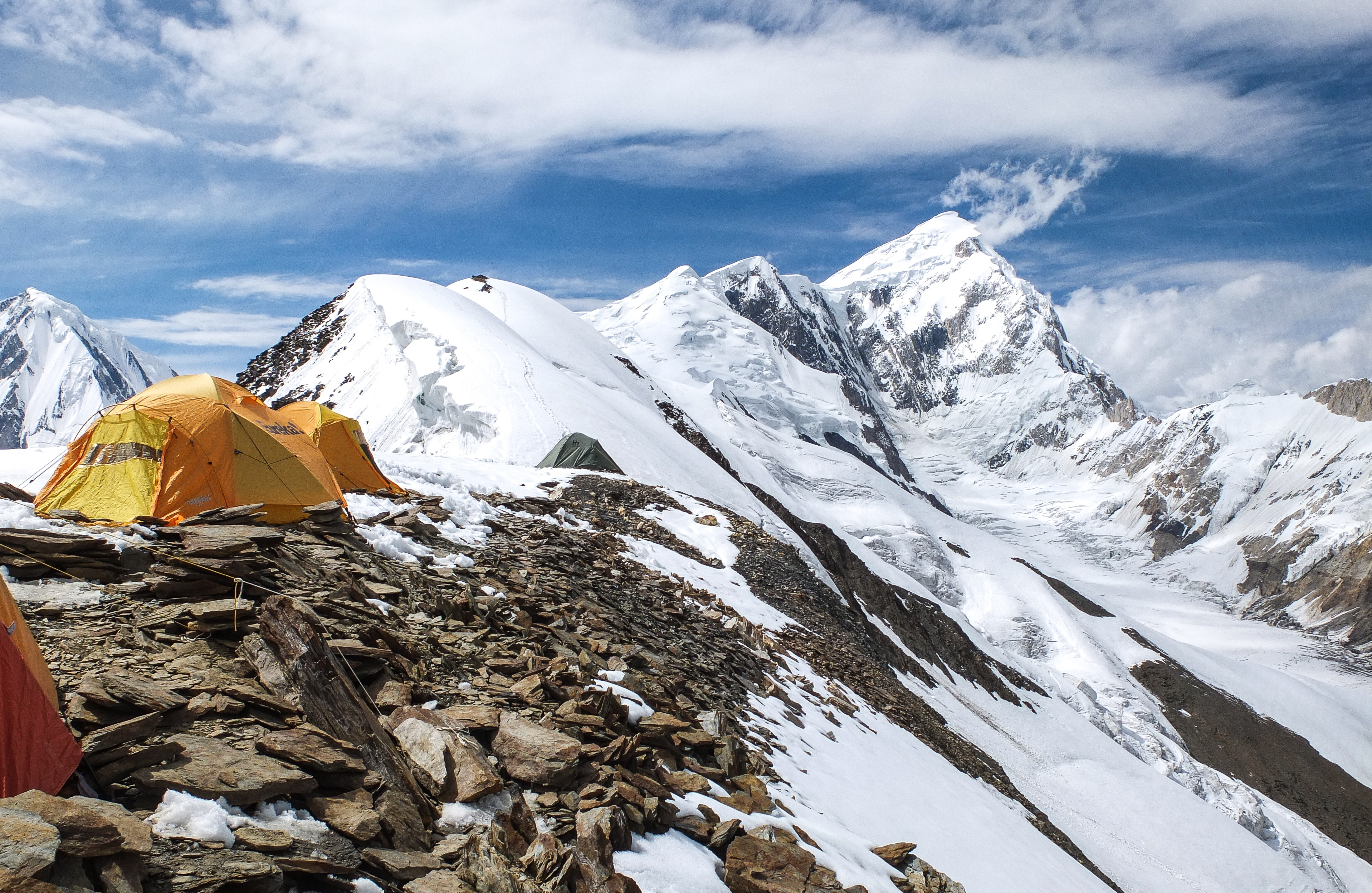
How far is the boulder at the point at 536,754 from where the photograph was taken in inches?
223

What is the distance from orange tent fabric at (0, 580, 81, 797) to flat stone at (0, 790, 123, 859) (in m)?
0.93

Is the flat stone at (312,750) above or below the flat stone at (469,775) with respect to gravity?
above

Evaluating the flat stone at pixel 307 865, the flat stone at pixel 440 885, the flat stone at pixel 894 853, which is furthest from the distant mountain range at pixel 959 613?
Answer: the flat stone at pixel 307 865

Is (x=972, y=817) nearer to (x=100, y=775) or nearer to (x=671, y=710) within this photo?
(x=671, y=710)

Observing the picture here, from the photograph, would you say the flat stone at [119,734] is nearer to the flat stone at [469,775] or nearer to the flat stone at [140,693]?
the flat stone at [140,693]

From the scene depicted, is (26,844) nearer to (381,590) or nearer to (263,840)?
(263,840)

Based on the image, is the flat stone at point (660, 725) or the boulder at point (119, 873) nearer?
the boulder at point (119, 873)

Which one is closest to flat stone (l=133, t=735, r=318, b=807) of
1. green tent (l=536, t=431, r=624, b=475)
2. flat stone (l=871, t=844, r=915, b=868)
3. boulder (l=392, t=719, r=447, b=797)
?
boulder (l=392, t=719, r=447, b=797)

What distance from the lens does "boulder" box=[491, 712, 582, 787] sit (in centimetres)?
567

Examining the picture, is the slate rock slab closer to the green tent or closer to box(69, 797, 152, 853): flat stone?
box(69, 797, 152, 853): flat stone

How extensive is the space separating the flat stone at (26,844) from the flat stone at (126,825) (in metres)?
0.22

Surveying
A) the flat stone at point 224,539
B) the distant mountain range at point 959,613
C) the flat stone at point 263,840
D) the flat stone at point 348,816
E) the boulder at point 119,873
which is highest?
the flat stone at point 224,539

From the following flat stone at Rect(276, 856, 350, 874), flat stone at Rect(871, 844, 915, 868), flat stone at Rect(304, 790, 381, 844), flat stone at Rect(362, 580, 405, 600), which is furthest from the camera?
flat stone at Rect(362, 580, 405, 600)

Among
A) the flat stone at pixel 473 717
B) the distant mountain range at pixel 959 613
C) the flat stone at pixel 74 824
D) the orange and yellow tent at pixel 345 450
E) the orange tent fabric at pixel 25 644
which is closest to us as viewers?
the flat stone at pixel 74 824
